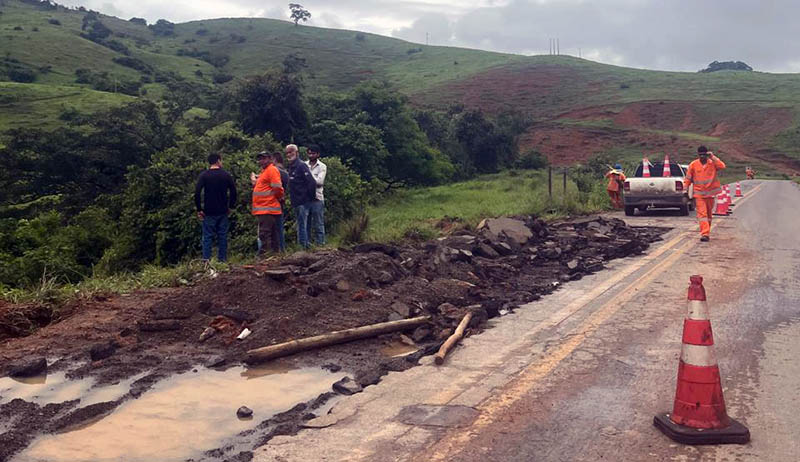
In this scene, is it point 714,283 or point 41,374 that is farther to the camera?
point 714,283

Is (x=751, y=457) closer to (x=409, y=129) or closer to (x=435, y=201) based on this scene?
(x=435, y=201)

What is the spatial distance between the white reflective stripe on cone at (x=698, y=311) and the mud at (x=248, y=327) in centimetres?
235

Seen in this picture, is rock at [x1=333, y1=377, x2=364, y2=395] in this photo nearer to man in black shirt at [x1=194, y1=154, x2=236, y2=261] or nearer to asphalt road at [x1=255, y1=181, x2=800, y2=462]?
asphalt road at [x1=255, y1=181, x2=800, y2=462]

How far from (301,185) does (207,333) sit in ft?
17.5

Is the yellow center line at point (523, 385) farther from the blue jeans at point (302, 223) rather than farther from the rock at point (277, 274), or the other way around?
the blue jeans at point (302, 223)

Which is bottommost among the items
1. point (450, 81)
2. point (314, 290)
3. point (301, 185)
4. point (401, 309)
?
point (401, 309)

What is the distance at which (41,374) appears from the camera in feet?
18.5

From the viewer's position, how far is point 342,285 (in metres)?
7.98

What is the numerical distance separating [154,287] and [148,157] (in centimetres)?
1768

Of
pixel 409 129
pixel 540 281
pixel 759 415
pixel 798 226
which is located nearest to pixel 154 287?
pixel 540 281

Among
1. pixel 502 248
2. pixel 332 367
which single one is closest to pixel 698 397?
pixel 332 367

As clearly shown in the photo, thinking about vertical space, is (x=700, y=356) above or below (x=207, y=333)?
above

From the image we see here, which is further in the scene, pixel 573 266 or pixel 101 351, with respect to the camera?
pixel 573 266

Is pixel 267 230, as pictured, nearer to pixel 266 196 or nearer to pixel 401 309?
pixel 266 196
